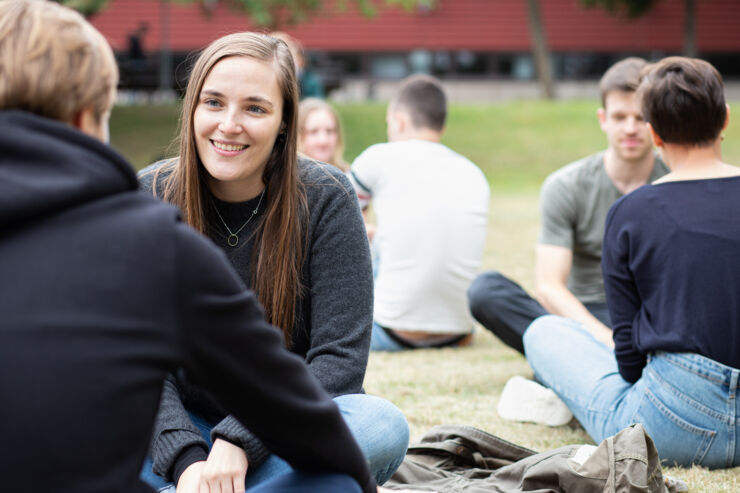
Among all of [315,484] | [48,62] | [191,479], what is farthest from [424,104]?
[48,62]

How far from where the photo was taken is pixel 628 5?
32750mm

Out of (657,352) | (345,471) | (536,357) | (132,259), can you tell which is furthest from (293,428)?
(536,357)

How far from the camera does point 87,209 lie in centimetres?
150

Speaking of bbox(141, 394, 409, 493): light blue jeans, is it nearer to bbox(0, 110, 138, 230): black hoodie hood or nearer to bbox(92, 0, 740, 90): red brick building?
bbox(0, 110, 138, 230): black hoodie hood

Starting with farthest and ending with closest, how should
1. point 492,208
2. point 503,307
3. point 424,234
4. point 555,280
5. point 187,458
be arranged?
point 492,208, point 424,234, point 555,280, point 503,307, point 187,458

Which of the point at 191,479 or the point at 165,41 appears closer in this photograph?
the point at 191,479

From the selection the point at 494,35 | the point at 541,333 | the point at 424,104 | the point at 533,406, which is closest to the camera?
the point at 541,333

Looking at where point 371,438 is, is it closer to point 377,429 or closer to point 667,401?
point 377,429

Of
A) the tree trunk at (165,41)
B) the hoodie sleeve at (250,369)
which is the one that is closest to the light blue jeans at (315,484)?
the hoodie sleeve at (250,369)

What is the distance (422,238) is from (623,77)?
1.60 m

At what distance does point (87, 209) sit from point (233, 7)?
Answer: 22.5 m

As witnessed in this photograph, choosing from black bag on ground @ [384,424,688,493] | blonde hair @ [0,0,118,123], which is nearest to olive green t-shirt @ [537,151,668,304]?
black bag on ground @ [384,424,688,493]

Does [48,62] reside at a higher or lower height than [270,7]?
higher

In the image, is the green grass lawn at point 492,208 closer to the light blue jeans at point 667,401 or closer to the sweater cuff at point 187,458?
the light blue jeans at point 667,401
